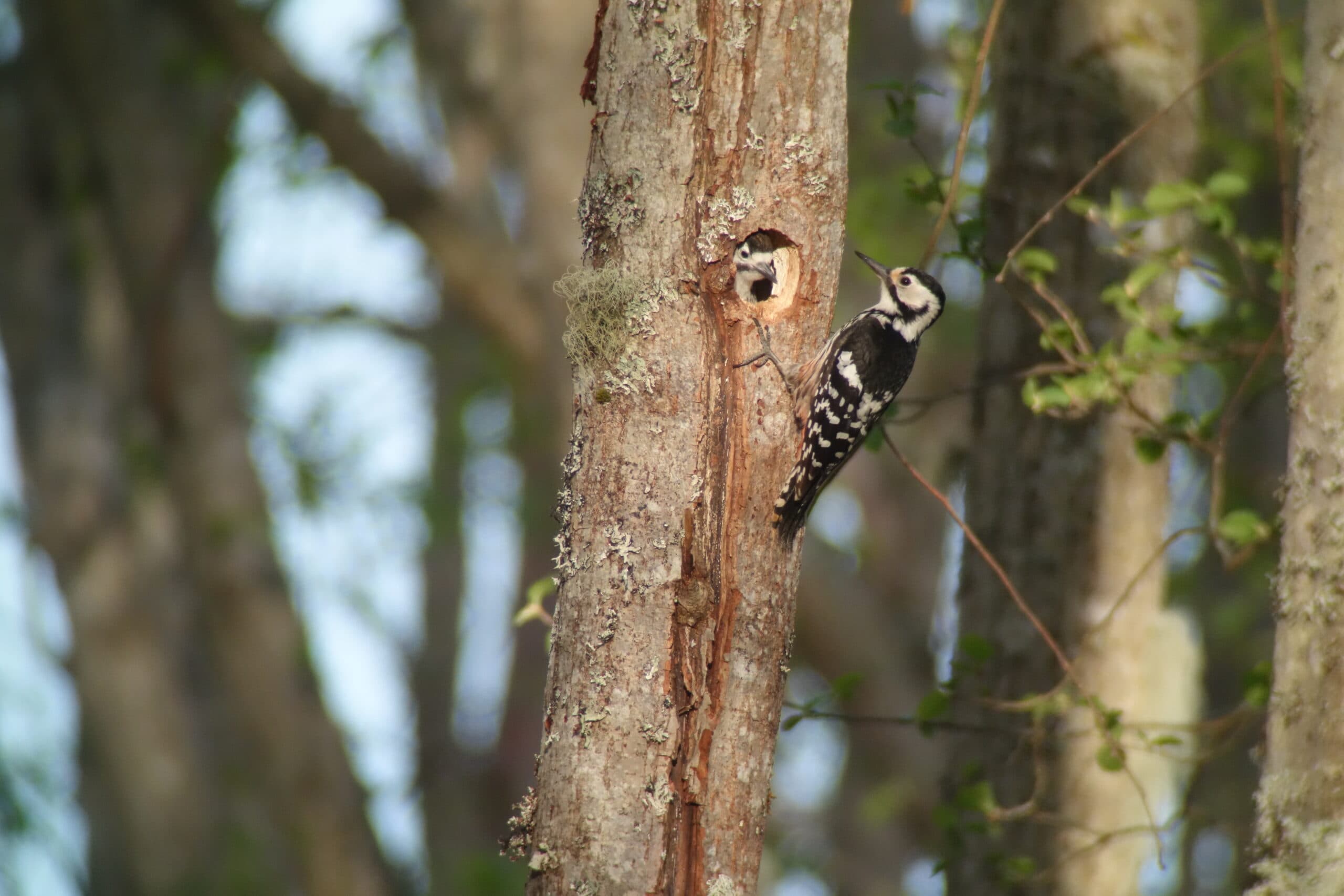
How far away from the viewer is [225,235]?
25.9 feet

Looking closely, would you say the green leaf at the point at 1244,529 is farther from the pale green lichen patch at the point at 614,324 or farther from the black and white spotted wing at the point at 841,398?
the pale green lichen patch at the point at 614,324

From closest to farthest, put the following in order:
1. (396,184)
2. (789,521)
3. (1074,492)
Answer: (789,521), (1074,492), (396,184)

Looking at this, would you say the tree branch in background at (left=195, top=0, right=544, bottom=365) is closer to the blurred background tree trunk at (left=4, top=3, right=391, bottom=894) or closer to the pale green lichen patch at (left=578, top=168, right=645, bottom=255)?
Answer: the blurred background tree trunk at (left=4, top=3, right=391, bottom=894)

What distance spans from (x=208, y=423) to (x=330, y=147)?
56.9 inches

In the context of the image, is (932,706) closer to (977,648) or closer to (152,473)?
(977,648)

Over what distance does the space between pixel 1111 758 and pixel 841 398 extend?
1.07m

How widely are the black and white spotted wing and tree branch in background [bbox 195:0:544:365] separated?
2513 mm

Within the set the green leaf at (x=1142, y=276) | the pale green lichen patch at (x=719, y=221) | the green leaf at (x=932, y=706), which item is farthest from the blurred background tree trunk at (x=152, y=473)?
the green leaf at (x=1142, y=276)

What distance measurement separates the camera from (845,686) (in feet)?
9.07

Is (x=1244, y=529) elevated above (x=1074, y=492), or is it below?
below

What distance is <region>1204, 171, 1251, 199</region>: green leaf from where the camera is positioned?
274 centimetres

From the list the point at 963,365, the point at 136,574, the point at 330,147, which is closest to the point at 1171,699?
the point at 330,147

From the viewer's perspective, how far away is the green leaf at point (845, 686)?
274 cm

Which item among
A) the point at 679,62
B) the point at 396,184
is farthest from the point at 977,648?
the point at 396,184
